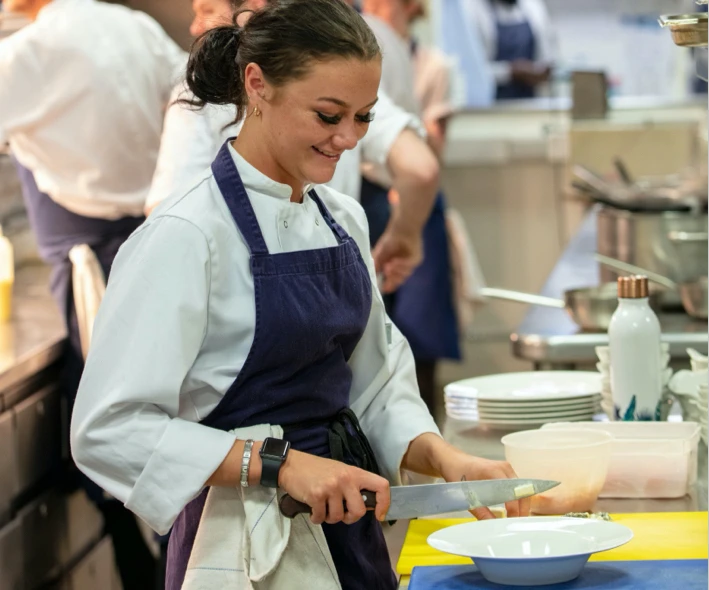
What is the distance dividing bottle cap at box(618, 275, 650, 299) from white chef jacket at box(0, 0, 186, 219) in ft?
4.63

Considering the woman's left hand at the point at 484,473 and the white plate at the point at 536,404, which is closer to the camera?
the woman's left hand at the point at 484,473

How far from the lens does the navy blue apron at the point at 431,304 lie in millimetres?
5297

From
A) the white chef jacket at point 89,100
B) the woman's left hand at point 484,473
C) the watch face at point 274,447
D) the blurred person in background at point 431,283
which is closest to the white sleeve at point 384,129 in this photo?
the white chef jacket at point 89,100

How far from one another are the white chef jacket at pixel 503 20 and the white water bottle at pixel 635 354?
5.90 meters

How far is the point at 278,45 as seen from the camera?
154cm

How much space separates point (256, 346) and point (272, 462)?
15cm

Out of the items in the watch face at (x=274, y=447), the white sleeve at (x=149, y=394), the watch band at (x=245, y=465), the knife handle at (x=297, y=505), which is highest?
the white sleeve at (x=149, y=394)

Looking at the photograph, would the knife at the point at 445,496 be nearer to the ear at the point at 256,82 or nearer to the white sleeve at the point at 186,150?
the ear at the point at 256,82

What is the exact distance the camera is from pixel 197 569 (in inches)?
61.6

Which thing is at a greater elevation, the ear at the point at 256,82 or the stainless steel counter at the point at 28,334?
the ear at the point at 256,82

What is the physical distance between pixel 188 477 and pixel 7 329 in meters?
1.83

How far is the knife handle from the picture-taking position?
146 centimetres

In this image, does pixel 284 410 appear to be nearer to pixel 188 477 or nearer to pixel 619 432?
pixel 188 477

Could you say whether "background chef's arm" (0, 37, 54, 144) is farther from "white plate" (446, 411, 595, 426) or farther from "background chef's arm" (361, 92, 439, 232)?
"white plate" (446, 411, 595, 426)
